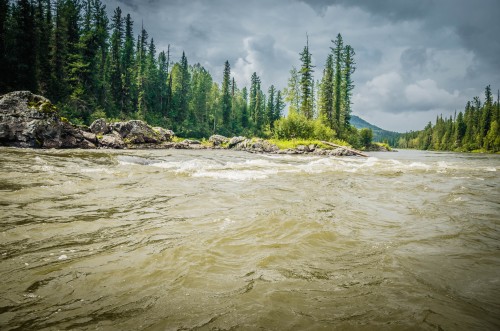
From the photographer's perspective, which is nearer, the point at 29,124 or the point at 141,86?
the point at 29,124

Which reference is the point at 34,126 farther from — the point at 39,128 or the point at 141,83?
the point at 141,83

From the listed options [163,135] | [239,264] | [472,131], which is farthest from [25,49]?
[472,131]

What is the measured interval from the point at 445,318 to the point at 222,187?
5.62 m

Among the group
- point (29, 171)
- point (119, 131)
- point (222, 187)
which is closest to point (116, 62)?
point (119, 131)

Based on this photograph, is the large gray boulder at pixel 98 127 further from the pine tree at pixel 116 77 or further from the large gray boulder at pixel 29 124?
the pine tree at pixel 116 77

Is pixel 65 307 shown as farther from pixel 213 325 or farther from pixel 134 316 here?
pixel 213 325

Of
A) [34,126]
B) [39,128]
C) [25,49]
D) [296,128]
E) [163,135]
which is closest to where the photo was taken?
[34,126]

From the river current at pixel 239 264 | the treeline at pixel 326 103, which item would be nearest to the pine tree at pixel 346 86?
the treeline at pixel 326 103

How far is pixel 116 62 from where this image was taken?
49906 millimetres

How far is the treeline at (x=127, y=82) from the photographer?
32.2 meters

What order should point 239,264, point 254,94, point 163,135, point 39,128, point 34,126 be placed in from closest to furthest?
point 239,264, point 34,126, point 39,128, point 163,135, point 254,94

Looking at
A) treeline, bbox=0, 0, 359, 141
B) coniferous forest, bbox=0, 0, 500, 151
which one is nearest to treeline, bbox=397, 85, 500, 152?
coniferous forest, bbox=0, 0, 500, 151

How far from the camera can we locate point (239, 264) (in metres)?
2.72

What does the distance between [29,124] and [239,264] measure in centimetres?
Result: 2291
